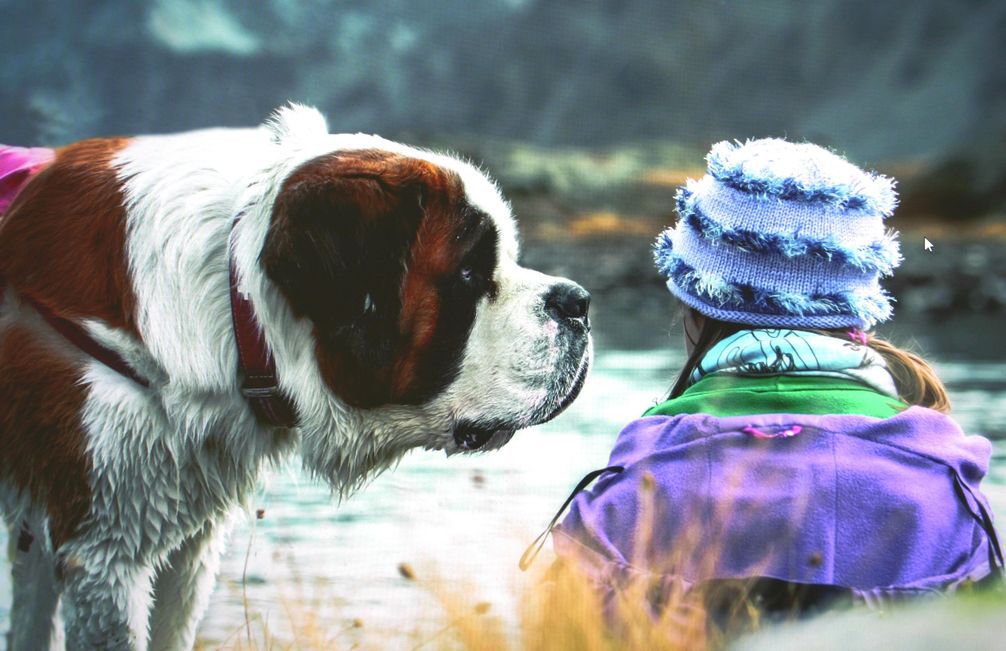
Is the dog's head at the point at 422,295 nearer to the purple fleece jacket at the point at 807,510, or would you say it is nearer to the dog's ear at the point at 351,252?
the dog's ear at the point at 351,252

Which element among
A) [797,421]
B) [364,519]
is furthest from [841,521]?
[364,519]

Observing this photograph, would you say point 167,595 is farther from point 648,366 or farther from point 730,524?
point 648,366

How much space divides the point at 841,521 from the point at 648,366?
7.20 m

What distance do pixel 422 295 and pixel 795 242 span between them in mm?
800

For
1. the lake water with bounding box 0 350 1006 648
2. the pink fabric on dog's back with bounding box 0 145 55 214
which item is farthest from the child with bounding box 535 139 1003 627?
the pink fabric on dog's back with bounding box 0 145 55 214

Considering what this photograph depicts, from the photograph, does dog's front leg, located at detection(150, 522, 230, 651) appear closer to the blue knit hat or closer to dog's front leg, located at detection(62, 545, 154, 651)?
dog's front leg, located at detection(62, 545, 154, 651)

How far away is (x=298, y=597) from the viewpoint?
257 cm

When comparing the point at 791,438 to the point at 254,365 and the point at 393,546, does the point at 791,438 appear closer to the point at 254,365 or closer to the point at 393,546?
the point at 254,365

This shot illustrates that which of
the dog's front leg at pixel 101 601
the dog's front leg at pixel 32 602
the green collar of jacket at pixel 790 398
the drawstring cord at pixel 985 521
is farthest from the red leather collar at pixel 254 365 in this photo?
the drawstring cord at pixel 985 521

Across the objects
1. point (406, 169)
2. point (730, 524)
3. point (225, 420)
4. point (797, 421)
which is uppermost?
point (406, 169)

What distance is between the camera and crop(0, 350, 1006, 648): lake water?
7.66 feet

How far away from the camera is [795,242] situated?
2354 millimetres

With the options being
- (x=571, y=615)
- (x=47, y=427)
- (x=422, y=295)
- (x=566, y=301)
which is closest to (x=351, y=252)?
(x=422, y=295)

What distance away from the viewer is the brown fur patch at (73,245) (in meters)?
2.32
